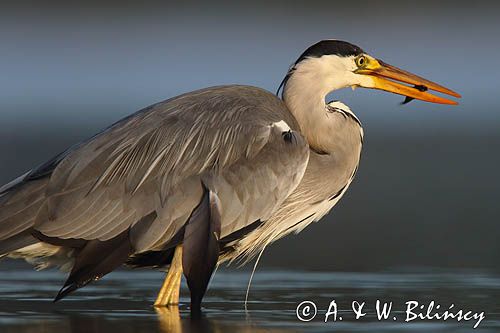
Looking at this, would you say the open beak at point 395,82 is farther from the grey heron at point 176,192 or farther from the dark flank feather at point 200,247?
the dark flank feather at point 200,247

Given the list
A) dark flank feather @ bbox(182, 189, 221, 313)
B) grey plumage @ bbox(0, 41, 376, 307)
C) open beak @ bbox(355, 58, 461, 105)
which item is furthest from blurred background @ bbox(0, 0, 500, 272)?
dark flank feather @ bbox(182, 189, 221, 313)

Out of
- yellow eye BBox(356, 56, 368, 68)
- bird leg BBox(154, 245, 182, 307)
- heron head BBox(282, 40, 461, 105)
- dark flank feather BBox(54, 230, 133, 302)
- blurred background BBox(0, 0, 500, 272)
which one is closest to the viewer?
dark flank feather BBox(54, 230, 133, 302)

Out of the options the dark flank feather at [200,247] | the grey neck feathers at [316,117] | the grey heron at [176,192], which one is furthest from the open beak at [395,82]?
the dark flank feather at [200,247]

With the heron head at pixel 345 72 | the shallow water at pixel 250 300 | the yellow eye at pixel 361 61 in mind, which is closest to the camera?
the shallow water at pixel 250 300

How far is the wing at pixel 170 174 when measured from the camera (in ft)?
30.3

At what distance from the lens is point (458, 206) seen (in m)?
14.6

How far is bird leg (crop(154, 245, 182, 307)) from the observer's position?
30.7 feet

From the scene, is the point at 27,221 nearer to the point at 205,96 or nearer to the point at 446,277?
the point at 205,96

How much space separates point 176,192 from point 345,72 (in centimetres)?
178

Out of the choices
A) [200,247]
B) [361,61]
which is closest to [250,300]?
[200,247]

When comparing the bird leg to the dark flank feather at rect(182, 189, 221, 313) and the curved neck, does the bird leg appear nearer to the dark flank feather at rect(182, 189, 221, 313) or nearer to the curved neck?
the dark flank feather at rect(182, 189, 221, 313)

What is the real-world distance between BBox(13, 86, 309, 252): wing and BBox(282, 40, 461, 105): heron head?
1.91 feet

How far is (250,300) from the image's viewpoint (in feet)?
31.2

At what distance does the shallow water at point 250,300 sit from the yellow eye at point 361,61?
1494mm
